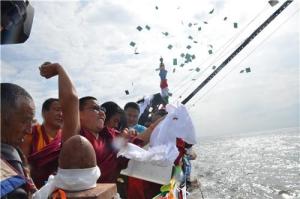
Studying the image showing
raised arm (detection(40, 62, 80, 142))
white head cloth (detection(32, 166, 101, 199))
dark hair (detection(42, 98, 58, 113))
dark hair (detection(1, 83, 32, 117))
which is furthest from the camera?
dark hair (detection(42, 98, 58, 113))

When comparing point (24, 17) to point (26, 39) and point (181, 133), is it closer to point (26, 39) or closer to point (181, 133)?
point (26, 39)

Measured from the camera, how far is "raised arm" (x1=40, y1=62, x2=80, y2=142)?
2258mm

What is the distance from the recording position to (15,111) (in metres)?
1.56

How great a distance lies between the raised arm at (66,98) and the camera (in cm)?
226

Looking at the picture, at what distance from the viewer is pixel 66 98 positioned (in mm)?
2252

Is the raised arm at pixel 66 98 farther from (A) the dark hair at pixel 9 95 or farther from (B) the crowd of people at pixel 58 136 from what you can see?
(A) the dark hair at pixel 9 95

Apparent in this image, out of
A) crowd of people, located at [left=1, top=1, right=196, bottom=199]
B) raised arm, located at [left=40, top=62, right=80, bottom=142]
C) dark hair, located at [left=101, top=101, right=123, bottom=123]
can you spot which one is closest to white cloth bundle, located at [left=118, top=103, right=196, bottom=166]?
crowd of people, located at [left=1, top=1, right=196, bottom=199]

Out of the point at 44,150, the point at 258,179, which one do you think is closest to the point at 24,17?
the point at 44,150

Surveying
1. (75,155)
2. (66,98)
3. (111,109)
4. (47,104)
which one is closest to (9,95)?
(75,155)

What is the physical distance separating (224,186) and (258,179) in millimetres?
6625

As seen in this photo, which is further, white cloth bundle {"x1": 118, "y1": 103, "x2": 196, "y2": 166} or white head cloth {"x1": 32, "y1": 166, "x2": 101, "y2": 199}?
white cloth bundle {"x1": 118, "y1": 103, "x2": 196, "y2": 166}

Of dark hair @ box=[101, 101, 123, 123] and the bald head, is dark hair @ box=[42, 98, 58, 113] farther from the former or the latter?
the bald head

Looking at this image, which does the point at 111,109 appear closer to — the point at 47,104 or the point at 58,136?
the point at 47,104

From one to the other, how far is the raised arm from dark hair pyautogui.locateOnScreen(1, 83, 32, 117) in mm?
626
